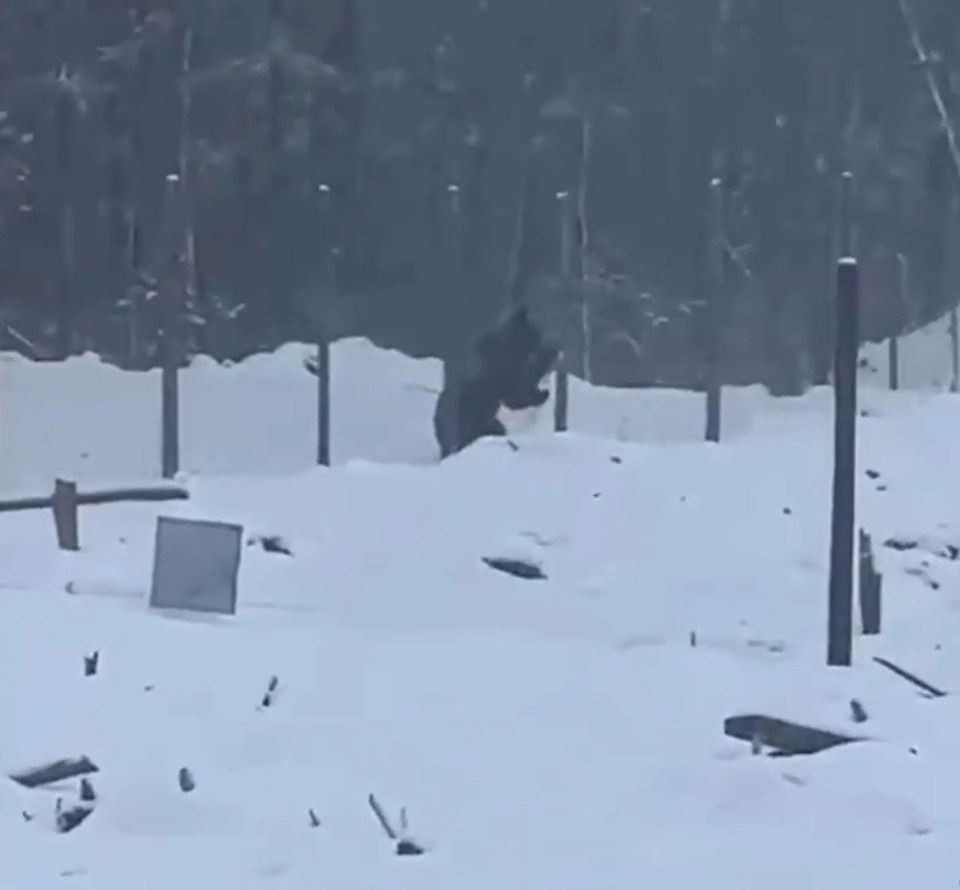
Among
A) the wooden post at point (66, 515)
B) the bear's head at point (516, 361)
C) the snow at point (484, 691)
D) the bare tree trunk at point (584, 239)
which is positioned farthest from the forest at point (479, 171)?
the wooden post at point (66, 515)

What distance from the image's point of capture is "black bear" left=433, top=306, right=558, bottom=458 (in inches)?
765

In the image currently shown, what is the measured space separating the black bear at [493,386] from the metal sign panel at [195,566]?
31.8 feet

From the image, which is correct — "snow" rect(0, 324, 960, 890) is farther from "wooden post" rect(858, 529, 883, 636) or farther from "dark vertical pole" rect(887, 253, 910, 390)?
"dark vertical pole" rect(887, 253, 910, 390)

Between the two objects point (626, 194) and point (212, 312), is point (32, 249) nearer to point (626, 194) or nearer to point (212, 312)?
point (212, 312)

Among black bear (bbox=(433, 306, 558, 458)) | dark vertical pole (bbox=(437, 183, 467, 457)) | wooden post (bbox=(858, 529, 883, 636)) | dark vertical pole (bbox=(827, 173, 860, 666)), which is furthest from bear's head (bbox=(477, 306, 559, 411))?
dark vertical pole (bbox=(827, 173, 860, 666))

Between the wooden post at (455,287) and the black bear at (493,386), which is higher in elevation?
the wooden post at (455,287)

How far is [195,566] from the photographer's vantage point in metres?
9.42

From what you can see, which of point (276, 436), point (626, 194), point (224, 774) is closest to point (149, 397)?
point (276, 436)

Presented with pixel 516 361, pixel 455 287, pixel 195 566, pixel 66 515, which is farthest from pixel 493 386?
pixel 195 566

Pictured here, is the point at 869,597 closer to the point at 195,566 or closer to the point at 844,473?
the point at 844,473

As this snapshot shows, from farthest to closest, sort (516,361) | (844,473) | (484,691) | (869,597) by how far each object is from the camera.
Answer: (516,361)
(869,597)
(844,473)
(484,691)

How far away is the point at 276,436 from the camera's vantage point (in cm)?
2184

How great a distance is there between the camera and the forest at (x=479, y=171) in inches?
1060

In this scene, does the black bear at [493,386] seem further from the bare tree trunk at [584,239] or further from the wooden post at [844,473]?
the wooden post at [844,473]
